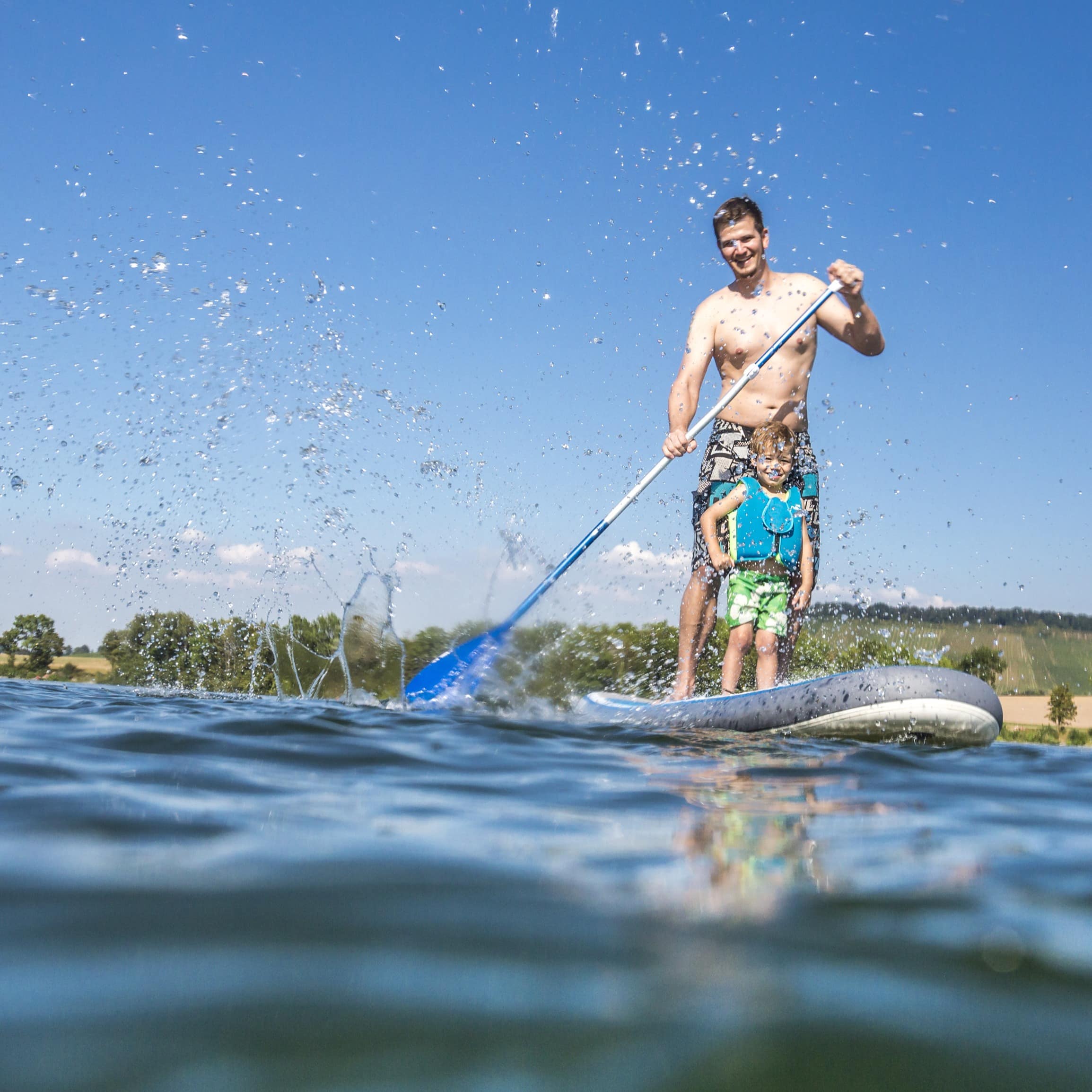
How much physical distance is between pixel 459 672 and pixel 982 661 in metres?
43.3

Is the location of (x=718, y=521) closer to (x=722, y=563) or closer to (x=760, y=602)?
(x=722, y=563)

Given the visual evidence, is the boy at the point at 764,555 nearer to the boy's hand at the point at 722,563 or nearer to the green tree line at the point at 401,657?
the boy's hand at the point at 722,563

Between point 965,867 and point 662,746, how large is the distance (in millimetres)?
1797

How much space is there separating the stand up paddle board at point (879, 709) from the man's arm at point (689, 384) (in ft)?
4.74

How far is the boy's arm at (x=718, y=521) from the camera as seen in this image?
4.79m

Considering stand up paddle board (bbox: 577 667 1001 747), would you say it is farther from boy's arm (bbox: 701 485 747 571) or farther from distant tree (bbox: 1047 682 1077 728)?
distant tree (bbox: 1047 682 1077 728)

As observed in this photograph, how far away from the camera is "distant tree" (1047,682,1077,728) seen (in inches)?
1519

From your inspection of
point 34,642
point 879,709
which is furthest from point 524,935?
point 34,642

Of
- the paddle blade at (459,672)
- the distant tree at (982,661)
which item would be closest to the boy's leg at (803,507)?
the paddle blade at (459,672)

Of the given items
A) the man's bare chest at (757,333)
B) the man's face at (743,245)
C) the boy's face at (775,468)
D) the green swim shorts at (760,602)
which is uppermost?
the man's face at (743,245)

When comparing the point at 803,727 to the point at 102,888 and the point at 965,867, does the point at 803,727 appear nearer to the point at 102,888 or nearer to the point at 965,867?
the point at 965,867

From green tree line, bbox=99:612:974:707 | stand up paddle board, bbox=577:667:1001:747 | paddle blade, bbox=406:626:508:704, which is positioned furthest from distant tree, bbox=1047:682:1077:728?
stand up paddle board, bbox=577:667:1001:747

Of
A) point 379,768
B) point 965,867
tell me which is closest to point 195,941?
point 965,867

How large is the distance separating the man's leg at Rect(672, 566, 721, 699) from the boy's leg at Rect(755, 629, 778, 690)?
0.94ft
